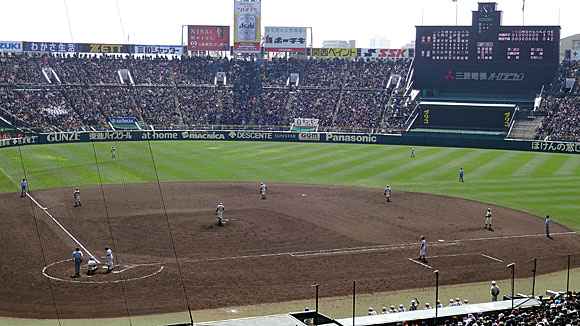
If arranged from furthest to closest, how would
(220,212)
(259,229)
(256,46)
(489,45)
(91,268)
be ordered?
(256,46) < (489,45) < (220,212) < (259,229) < (91,268)

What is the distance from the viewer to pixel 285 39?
103 metres

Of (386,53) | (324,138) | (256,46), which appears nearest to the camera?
(324,138)

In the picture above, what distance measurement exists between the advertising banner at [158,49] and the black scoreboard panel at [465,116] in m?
43.5

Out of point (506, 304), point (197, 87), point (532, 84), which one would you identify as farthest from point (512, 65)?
point (506, 304)

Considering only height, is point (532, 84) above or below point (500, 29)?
below

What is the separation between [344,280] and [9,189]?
2906 cm

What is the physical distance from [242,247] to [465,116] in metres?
58.6

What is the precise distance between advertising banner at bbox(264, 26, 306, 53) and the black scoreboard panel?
2721cm

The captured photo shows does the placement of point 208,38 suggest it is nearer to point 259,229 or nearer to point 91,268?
point 259,229

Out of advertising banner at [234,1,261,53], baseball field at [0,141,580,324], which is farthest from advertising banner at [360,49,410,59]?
baseball field at [0,141,580,324]

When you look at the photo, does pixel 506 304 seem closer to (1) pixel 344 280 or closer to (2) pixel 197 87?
(1) pixel 344 280

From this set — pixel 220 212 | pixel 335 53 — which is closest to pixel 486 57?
pixel 335 53

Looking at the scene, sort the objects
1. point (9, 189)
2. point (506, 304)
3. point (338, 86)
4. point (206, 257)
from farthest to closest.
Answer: point (338, 86) → point (9, 189) → point (206, 257) → point (506, 304)

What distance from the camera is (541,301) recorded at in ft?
64.7
